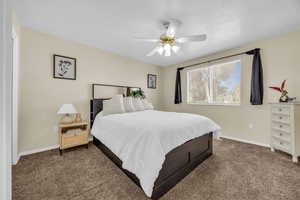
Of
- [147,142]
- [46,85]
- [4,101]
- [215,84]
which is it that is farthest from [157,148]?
[215,84]

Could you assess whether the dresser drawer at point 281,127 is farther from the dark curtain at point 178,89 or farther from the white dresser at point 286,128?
the dark curtain at point 178,89

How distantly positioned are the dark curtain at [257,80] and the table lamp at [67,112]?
402 centimetres

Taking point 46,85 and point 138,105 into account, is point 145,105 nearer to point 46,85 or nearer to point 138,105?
point 138,105

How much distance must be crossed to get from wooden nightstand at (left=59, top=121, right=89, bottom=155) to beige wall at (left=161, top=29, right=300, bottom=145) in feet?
11.6

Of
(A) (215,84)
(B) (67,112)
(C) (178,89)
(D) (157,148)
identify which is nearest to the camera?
(D) (157,148)

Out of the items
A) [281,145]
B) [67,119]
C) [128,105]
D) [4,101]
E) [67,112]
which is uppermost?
[4,101]

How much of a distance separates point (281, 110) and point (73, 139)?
4175 mm

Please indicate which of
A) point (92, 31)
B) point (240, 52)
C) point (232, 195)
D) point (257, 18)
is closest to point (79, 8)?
point (92, 31)

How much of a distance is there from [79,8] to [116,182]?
2599mm

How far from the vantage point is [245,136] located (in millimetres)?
3146

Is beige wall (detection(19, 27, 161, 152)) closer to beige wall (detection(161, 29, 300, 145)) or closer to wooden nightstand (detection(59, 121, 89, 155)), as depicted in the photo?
wooden nightstand (detection(59, 121, 89, 155))

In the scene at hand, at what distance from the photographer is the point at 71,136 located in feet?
8.32

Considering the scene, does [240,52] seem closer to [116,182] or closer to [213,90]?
[213,90]

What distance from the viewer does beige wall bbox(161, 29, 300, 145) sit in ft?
8.32
